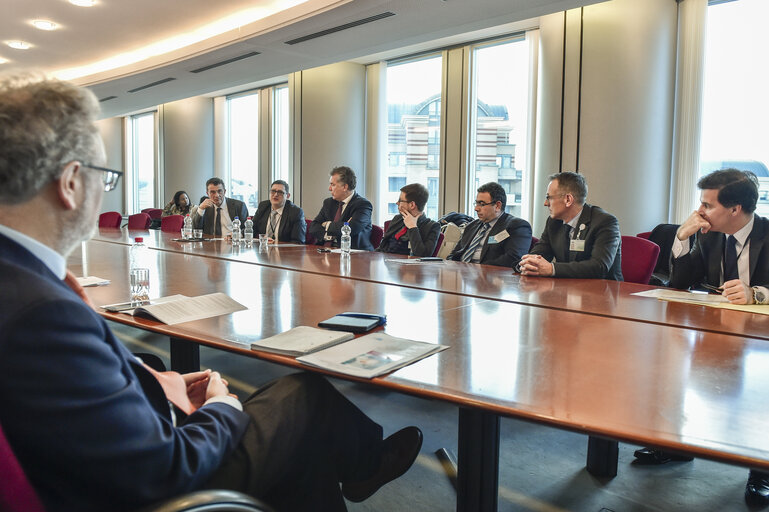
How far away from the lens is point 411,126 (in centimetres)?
823

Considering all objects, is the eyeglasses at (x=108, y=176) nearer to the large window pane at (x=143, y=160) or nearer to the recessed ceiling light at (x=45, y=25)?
the recessed ceiling light at (x=45, y=25)

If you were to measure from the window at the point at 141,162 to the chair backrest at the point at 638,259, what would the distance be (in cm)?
1147

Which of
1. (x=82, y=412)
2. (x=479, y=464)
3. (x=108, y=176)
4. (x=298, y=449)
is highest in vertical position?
(x=108, y=176)

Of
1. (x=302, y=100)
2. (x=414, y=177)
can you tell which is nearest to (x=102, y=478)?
(x=414, y=177)

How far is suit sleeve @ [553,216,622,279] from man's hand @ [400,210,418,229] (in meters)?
1.73

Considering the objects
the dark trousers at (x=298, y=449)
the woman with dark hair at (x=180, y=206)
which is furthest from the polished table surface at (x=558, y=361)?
the woman with dark hair at (x=180, y=206)

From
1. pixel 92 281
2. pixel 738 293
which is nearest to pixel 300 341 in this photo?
pixel 92 281

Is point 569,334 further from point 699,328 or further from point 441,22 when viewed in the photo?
point 441,22

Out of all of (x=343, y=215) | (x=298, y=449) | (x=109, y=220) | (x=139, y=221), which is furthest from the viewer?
(x=109, y=220)

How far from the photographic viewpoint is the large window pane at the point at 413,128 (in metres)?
7.95

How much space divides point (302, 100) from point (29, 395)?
8.24 meters

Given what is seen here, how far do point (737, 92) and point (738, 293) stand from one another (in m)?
4.15

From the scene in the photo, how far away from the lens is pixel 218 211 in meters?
6.66

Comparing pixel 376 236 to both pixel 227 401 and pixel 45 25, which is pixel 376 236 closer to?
pixel 227 401
